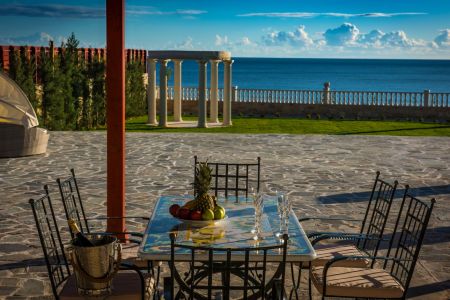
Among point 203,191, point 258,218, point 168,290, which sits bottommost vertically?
point 168,290

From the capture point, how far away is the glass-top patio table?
4586 millimetres

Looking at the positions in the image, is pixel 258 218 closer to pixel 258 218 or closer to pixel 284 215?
pixel 258 218

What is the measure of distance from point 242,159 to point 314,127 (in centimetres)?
1158

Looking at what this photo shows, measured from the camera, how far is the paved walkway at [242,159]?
739cm

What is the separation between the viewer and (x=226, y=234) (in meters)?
5.11

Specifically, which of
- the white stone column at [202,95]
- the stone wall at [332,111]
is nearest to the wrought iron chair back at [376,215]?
the white stone column at [202,95]

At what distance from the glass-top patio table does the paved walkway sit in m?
1.74

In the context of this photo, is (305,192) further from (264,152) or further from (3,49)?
(3,49)

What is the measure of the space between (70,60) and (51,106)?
226 cm

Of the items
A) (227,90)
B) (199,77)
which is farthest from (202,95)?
(227,90)

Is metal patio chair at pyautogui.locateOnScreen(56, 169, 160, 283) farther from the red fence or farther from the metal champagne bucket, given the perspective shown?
the red fence

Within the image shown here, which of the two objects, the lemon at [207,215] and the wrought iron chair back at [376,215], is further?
the wrought iron chair back at [376,215]

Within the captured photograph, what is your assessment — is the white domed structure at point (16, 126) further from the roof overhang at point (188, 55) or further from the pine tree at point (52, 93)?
the roof overhang at point (188, 55)

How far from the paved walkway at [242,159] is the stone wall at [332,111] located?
10.5 metres
